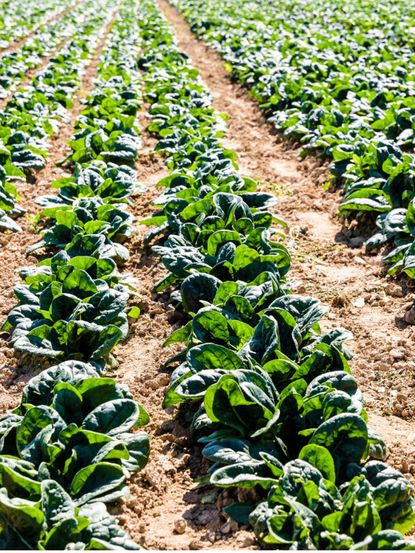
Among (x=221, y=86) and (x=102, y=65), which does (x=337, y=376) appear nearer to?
(x=221, y=86)

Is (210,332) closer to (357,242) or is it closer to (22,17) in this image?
(357,242)

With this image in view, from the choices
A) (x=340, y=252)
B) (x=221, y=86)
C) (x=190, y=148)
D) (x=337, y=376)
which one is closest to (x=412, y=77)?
(x=221, y=86)

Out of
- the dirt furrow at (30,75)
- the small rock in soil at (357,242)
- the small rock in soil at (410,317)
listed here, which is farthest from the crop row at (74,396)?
the dirt furrow at (30,75)

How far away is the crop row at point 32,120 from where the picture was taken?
27.2 feet

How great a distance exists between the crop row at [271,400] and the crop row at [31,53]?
10.2m

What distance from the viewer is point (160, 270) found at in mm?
6617

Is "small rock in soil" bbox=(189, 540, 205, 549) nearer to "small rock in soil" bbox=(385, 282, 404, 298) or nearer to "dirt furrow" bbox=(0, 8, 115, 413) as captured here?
"dirt furrow" bbox=(0, 8, 115, 413)

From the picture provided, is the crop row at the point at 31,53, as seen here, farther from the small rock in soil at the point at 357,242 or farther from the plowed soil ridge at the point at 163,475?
the plowed soil ridge at the point at 163,475

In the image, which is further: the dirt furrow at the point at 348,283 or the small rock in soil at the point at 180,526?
the dirt furrow at the point at 348,283

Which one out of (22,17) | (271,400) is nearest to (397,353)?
(271,400)

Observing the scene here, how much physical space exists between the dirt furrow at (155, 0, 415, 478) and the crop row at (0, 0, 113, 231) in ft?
10.3

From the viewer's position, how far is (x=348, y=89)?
12.2 metres

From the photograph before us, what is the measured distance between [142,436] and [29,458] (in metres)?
0.68

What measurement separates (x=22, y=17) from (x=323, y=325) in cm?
2666
